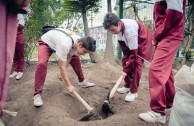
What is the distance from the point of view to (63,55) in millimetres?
3504

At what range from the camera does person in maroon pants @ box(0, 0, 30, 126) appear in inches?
39.1

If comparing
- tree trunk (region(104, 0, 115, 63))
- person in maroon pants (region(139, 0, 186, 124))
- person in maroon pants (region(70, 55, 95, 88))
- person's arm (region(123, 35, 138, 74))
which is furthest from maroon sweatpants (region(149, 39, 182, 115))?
tree trunk (region(104, 0, 115, 63))

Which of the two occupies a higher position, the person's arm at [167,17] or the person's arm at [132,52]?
the person's arm at [167,17]

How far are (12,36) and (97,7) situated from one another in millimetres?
5935

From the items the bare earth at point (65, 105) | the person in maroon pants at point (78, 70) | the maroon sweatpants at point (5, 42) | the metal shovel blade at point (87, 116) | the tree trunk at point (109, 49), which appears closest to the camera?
the maroon sweatpants at point (5, 42)

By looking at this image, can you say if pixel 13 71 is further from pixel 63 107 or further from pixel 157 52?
pixel 157 52

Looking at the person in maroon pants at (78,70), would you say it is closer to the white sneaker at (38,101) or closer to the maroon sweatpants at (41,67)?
the maroon sweatpants at (41,67)

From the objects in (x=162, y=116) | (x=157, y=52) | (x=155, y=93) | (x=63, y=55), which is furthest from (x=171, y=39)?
(x=63, y=55)

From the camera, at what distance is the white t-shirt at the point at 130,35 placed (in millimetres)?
3705

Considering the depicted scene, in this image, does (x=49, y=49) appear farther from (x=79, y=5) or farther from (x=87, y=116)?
(x=79, y=5)

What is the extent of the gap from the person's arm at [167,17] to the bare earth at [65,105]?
1062 millimetres

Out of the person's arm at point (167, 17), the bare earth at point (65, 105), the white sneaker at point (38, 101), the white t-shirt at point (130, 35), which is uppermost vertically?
the person's arm at point (167, 17)

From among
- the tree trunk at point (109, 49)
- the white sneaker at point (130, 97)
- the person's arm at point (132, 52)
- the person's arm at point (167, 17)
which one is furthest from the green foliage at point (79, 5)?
the person's arm at point (167, 17)

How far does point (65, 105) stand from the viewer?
3875 millimetres
